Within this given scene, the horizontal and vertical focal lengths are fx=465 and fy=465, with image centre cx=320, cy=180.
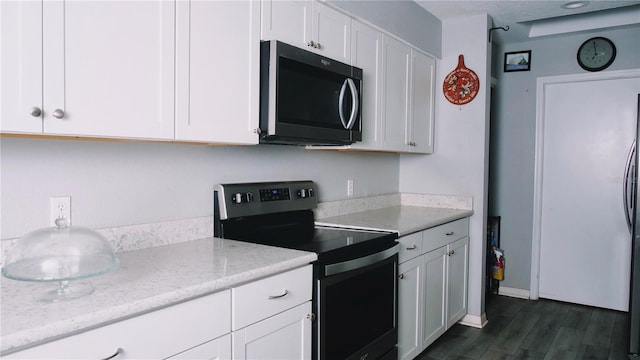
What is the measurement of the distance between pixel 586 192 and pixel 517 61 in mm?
1314

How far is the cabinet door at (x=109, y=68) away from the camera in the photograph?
1.30m

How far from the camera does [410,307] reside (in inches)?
105

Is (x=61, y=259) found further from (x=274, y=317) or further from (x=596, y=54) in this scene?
(x=596, y=54)

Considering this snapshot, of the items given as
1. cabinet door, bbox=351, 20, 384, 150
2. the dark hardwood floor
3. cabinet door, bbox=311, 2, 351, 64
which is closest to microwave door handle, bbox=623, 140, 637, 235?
the dark hardwood floor

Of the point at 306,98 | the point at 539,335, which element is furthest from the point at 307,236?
the point at 539,335

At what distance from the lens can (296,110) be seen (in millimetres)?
2082

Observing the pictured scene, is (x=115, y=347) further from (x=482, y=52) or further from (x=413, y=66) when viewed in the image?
Answer: (x=482, y=52)

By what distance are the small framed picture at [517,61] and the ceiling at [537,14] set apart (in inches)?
4.8

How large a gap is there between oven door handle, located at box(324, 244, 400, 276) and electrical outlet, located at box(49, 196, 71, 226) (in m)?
0.96

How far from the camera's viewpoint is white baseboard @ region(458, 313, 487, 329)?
3.51m

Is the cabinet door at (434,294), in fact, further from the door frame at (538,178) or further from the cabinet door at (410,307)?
the door frame at (538,178)

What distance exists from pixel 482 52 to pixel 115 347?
10.6 ft

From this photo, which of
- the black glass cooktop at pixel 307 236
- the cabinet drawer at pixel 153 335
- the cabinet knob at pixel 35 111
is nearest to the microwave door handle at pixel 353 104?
the black glass cooktop at pixel 307 236

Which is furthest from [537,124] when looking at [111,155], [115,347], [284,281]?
[115,347]
